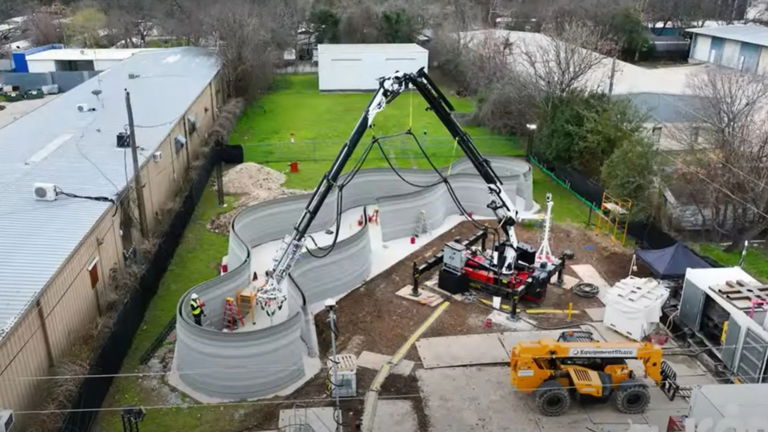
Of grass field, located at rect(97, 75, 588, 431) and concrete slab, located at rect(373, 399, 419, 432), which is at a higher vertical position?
grass field, located at rect(97, 75, 588, 431)

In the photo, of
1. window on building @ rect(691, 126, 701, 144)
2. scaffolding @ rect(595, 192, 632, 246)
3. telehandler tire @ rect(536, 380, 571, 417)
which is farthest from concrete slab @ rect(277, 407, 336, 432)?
window on building @ rect(691, 126, 701, 144)

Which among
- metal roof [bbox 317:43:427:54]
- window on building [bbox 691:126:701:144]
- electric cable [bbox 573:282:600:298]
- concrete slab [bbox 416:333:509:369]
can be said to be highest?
metal roof [bbox 317:43:427:54]

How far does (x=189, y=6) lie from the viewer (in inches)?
2729

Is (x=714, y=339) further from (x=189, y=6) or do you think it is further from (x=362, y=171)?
(x=189, y=6)

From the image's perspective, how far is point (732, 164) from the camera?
2509 centimetres

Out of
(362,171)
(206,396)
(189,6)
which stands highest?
(189,6)

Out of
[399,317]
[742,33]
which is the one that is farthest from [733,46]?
[399,317]

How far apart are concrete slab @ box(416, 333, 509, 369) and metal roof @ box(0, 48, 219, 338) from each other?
10.3 metres

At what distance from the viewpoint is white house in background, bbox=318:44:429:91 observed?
174 ft

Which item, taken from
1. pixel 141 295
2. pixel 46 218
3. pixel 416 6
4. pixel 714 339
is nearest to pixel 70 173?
pixel 46 218

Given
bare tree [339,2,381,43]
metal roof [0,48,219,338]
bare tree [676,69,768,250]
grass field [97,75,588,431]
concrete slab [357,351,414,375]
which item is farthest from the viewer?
bare tree [339,2,381,43]

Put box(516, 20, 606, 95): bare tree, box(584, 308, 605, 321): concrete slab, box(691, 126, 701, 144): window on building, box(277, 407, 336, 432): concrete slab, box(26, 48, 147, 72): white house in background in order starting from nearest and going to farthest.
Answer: box(277, 407, 336, 432): concrete slab
box(584, 308, 605, 321): concrete slab
box(691, 126, 701, 144): window on building
box(516, 20, 606, 95): bare tree
box(26, 48, 147, 72): white house in background

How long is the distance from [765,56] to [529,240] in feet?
122

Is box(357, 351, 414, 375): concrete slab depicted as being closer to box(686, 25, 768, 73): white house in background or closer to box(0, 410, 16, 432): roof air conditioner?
box(0, 410, 16, 432): roof air conditioner
